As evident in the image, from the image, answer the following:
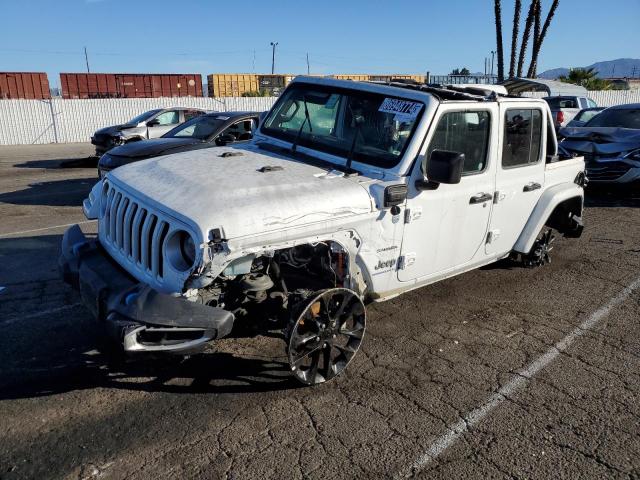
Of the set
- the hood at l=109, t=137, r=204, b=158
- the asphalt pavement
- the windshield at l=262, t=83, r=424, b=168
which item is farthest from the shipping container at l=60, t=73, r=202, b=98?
the windshield at l=262, t=83, r=424, b=168

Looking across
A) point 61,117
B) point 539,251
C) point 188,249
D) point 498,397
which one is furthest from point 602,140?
point 61,117

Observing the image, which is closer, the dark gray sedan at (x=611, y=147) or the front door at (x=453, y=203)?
the front door at (x=453, y=203)

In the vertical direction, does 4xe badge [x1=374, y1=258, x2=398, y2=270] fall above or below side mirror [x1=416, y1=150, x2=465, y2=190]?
below

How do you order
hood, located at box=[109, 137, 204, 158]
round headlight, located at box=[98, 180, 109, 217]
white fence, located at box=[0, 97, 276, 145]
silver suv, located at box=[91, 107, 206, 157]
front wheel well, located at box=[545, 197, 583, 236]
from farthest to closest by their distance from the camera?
white fence, located at box=[0, 97, 276, 145] < silver suv, located at box=[91, 107, 206, 157] < hood, located at box=[109, 137, 204, 158] < front wheel well, located at box=[545, 197, 583, 236] < round headlight, located at box=[98, 180, 109, 217]

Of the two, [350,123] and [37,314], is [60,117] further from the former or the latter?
[350,123]

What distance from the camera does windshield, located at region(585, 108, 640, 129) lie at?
1081 centimetres

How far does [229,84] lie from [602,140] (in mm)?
37993

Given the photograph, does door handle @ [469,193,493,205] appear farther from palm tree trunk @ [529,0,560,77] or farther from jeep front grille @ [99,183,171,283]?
palm tree trunk @ [529,0,560,77]

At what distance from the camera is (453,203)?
14.3 ft

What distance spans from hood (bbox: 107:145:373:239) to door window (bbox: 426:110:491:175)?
777mm

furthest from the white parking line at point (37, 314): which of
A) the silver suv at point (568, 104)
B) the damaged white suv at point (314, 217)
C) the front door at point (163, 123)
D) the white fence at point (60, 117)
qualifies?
the white fence at point (60, 117)

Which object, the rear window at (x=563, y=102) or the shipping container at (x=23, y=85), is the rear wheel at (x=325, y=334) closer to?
the rear window at (x=563, y=102)

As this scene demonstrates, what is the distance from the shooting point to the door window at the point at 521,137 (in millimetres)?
4758

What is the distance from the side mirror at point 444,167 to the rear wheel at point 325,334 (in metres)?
1.02
